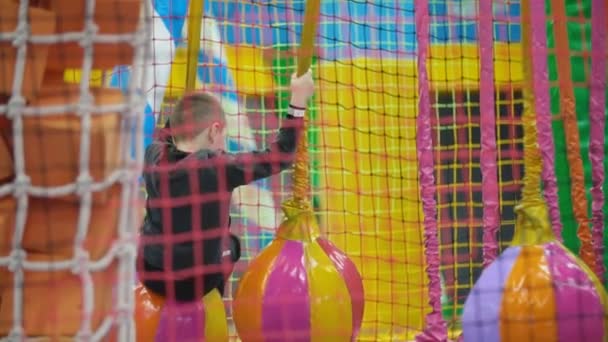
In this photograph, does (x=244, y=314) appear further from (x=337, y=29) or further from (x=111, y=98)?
(x=337, y=29)

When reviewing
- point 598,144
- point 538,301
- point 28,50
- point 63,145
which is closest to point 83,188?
point 63,145

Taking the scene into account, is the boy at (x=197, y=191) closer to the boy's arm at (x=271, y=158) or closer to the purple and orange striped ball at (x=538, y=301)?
the boy's arm at (x=271, y=158)

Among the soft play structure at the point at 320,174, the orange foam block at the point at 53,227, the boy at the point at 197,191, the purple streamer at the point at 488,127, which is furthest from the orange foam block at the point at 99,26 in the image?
the purple streamer at the point at 488,127

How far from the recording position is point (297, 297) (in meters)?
1.76

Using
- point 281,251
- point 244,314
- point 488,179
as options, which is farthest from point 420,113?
point 244,314

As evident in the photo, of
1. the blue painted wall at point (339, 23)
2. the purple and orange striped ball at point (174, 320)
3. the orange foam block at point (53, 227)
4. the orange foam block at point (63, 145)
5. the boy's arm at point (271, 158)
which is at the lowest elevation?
the purple and orange striped ball at point (174, 320)

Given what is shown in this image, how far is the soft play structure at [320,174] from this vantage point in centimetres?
123

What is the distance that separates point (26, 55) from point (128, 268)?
0.30 meters

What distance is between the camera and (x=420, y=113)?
1.87 meters

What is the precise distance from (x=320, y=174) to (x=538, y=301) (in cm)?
101

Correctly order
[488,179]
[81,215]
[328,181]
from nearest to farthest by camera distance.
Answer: [81,215] → [488,179] → [328,181]

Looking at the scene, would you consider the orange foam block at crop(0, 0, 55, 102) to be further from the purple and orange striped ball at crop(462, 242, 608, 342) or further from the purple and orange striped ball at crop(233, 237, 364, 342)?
the purple and orange striped ball at crop(462, 242, 608, 342)

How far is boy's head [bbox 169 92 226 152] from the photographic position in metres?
1.90

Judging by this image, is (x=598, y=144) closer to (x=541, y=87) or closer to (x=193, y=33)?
(x=541, y=87)
